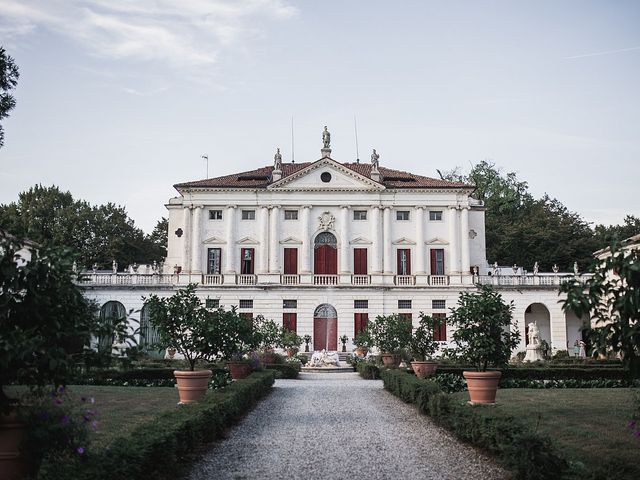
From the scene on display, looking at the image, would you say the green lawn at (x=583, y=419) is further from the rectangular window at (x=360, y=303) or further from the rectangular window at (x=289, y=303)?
the rectangular window at (x=289, y=303)

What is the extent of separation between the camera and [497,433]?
997 centimetres

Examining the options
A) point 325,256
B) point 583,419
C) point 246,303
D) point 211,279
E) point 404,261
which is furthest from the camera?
point 325,256

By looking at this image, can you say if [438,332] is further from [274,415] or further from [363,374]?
[274,415]

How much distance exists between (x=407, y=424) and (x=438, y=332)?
30672 millimetres

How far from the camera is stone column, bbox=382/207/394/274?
47844mm

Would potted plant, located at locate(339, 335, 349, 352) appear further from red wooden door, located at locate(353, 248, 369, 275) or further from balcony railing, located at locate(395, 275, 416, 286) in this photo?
balcony railing, located at locate(395, 275, 416, 286)

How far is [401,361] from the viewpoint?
3150cm

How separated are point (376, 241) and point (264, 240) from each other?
7928 millimetres

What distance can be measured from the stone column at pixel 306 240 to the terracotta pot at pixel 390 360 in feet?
52.5

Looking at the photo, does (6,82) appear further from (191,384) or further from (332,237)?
(332,237)

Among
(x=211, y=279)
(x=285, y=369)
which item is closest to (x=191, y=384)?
(x=285, y=369)

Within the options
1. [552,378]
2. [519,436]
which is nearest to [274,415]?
[519,436]

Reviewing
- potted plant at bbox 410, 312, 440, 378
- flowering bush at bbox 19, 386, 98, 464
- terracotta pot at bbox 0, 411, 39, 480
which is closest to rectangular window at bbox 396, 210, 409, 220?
potted plant at bbox 410, 312, 440, 378

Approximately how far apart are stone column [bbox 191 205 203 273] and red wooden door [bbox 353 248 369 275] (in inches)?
430
